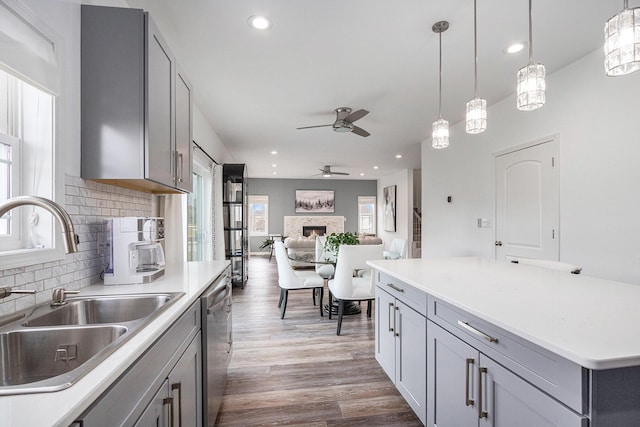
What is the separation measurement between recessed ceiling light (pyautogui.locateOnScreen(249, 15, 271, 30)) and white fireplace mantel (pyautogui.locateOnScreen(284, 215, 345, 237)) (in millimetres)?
8339

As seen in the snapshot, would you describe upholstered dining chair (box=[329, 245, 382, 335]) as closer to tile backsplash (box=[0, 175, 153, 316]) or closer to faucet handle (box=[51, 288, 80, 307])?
tile backsplash (box=[0, 175, 153, 316])

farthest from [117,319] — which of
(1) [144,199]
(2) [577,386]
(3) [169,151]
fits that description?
(2) [577,386]

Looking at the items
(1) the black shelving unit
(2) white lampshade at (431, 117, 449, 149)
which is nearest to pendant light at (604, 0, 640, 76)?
(2) white lampshade at (431, 117, 449, 149)

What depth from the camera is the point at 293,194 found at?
10445 mm

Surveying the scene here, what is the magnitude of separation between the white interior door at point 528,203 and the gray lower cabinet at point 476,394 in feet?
7.75

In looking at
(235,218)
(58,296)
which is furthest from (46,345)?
(235,218)

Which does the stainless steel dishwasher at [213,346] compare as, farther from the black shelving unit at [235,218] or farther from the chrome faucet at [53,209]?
the black shelving unit at [235,218]

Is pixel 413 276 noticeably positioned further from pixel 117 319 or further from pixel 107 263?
pixel 107 263

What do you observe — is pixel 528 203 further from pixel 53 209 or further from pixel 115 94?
pixel 53 209

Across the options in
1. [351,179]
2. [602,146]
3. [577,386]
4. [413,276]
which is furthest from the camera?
[351,179]

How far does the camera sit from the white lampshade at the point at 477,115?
1.98m

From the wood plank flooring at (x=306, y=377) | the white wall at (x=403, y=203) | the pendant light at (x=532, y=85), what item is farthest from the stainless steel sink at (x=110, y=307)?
the white wall at (x=403, y=203)

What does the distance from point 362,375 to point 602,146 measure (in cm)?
281

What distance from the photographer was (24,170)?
127 centimetres
